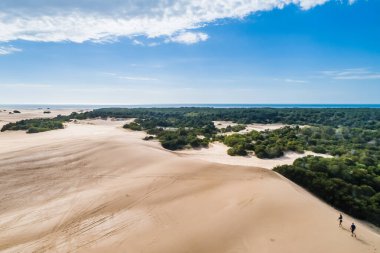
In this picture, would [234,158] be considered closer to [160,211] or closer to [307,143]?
[307,143]

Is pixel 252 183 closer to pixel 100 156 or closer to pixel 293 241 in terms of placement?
pixel 293 241

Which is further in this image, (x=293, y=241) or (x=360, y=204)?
(x=360, y=204)

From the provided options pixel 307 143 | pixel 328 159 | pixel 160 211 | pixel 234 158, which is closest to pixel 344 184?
pixel 328 159

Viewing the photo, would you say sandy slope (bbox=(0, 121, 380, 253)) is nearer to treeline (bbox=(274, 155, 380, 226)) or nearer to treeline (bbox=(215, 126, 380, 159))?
treeline (bbox=(274, 155, 380, 226))

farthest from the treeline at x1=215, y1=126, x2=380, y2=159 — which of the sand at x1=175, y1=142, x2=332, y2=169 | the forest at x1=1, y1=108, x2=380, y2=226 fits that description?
the sand at x1=175, y1=142, x2=332, y2=169

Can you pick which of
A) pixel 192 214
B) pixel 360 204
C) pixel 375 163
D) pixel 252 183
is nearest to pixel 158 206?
pixel 192 214

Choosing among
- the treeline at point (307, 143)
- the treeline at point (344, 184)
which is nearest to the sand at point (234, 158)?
the treeline at point (307, 143)
